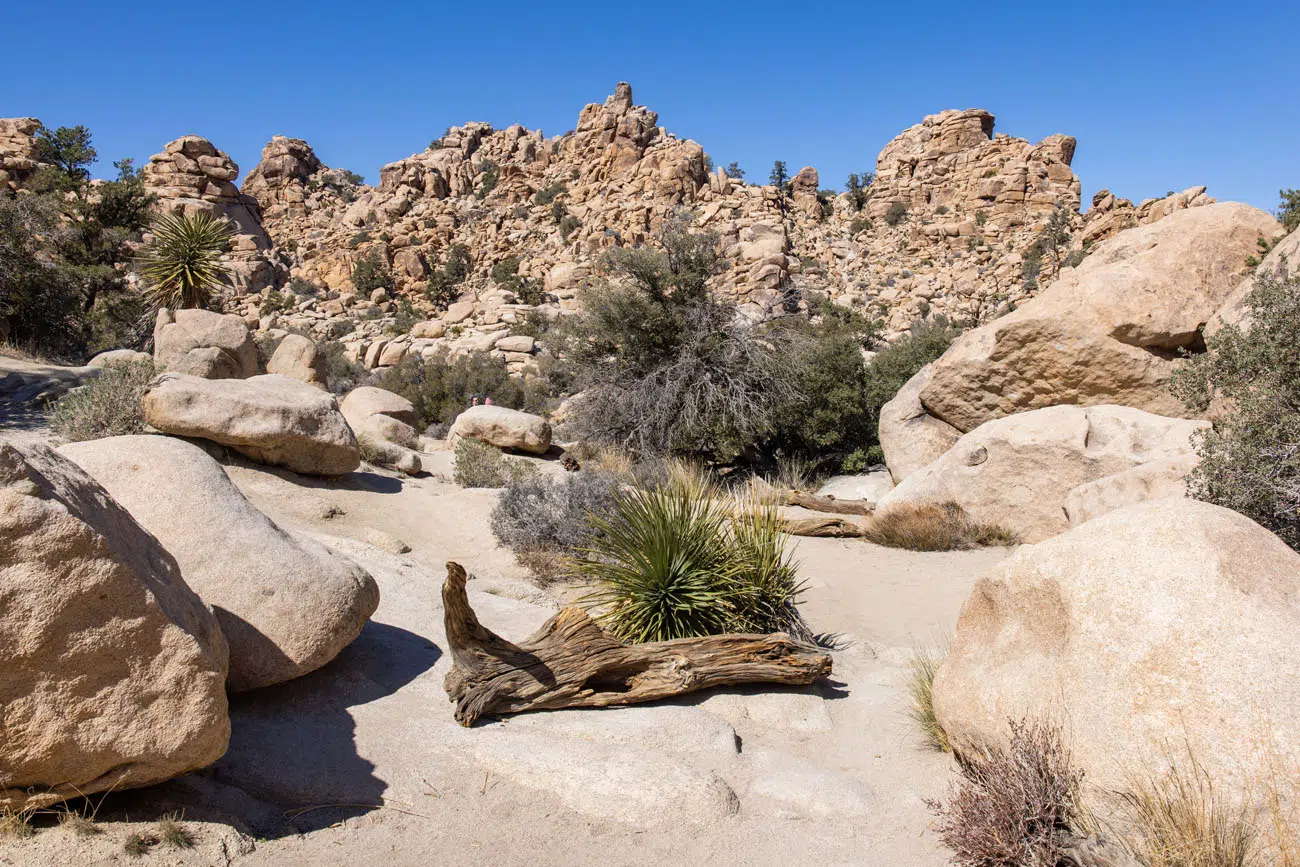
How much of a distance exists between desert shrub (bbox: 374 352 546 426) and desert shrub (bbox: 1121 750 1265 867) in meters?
21.7

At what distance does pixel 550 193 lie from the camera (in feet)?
168

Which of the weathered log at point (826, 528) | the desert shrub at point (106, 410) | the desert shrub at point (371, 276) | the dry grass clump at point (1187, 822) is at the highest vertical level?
the desert shrub at point (371, 276)

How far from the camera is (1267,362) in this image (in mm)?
7160

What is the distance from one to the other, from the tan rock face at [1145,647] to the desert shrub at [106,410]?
10177 mm

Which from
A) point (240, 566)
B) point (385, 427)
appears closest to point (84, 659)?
point (240, 566)

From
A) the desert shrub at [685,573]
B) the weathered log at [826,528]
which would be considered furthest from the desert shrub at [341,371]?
the desert shrub at [685,573]

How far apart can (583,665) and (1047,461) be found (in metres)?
7.62

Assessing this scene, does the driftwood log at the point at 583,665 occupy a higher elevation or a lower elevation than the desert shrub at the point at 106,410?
lower

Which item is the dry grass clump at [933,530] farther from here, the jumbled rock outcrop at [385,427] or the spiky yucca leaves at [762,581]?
the jumbled rock outcrop at [385,427]

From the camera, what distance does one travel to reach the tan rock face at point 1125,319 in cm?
1133

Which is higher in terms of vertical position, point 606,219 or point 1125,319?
point 606,219

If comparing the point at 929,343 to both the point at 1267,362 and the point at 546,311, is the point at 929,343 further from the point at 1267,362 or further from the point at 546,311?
the point at 546,311

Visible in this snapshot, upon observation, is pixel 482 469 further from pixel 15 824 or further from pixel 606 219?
pixel 606 219

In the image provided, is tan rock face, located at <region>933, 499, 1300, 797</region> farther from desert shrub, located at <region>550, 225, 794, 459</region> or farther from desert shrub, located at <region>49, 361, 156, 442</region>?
desert shrub, located at <region>550, 225, 794, 459</region>
